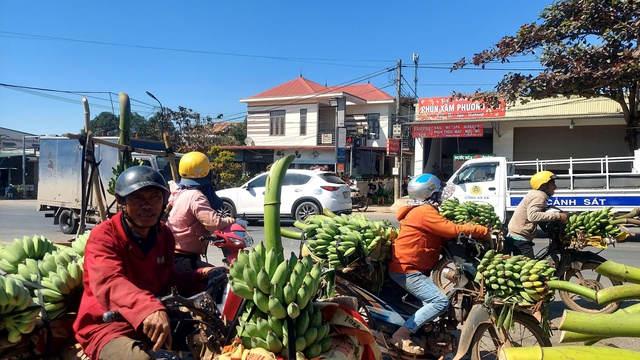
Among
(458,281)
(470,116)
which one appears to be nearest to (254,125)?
(470,116)

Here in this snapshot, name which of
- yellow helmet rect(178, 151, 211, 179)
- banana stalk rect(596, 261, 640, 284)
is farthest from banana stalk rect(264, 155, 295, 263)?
yellow helmet rect(178, 151, 211, 179)

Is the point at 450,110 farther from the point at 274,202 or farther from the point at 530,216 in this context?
the point at 274,202

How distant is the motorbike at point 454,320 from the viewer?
349cm

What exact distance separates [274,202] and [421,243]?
6.64 ft

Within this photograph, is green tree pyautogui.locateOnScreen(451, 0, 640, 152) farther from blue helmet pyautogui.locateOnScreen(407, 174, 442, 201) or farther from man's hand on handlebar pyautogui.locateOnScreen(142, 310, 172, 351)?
man's hand on handlebar pyautogui.locateOnScreen(142, 310, 172, 351)

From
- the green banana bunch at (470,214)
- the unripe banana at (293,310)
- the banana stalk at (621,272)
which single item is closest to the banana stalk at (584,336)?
the banana stalk at (621,272)

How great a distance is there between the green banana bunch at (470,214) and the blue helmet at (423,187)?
142cm

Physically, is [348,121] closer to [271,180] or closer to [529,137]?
[529,137]

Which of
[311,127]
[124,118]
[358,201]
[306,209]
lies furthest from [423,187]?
[311,127]

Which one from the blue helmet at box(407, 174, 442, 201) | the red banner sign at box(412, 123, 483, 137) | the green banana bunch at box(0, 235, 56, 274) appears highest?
the red banner sign at box(412, 123, 483, 137)

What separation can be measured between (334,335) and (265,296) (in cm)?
42

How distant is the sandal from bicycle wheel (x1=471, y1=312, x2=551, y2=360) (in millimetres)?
439

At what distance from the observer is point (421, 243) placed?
3830 millimetres

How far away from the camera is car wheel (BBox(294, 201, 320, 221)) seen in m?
13.7
